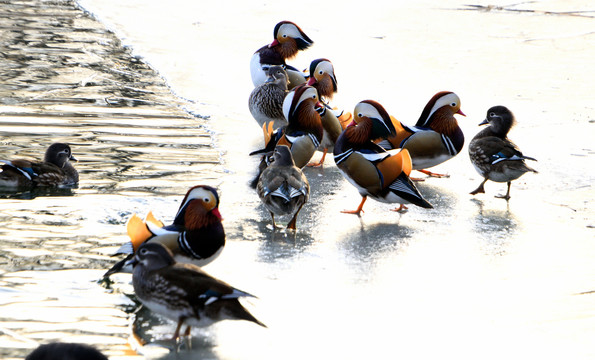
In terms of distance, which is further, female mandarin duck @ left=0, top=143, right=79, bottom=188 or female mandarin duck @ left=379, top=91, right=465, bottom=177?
female mandarin duck @ left=379, top=91, right=465, bottom=177

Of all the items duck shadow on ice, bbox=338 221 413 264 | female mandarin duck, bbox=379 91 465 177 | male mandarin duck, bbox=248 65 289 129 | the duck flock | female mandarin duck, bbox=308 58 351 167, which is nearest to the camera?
the duck flock

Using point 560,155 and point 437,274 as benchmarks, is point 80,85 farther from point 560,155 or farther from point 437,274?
point 437,274

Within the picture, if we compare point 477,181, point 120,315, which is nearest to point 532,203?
point 477,181

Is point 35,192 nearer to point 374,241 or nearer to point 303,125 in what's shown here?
point 303,125

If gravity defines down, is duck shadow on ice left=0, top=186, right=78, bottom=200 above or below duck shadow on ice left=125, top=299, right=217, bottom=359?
below

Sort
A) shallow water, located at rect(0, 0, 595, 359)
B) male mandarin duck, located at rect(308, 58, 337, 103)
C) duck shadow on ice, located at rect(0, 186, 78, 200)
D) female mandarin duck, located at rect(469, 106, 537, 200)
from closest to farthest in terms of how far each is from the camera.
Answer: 1. shallow water, located at rect(0, 0, 595, 359)
2. duck shadow on ice, located at rect(0, 186, 78, 200)
3. female mandarin duck, located at rect(469, 106, 537, 200)
4. male mandarin duck, located at rect(308, 58, 337, 103)

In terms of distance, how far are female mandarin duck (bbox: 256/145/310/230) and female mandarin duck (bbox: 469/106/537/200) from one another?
1.67 m

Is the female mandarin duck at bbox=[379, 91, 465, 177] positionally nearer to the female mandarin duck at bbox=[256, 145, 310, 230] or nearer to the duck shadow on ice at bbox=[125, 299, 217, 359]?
the female mandarin duck at bbox=[256, 145, 310, 230]

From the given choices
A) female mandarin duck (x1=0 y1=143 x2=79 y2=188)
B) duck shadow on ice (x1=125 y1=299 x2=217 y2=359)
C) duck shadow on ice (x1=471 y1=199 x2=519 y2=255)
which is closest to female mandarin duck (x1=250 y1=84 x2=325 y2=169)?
duck shadow on ice (x1=471 y1=199 x2=519 y2=255)

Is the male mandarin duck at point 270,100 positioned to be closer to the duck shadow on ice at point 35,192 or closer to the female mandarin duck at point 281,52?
the female mandarin duck at point 281,52

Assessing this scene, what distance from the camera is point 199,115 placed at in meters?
9.57

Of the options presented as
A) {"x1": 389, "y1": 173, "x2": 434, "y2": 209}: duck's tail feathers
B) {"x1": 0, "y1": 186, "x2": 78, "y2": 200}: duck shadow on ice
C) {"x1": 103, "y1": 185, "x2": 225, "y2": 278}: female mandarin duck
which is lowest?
{"x1": 0, "y1": 186, "x2": 78, "y2": 200}: duck shadow on ice

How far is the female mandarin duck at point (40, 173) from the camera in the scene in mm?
6875

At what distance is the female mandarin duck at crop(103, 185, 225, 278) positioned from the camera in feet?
16.4
